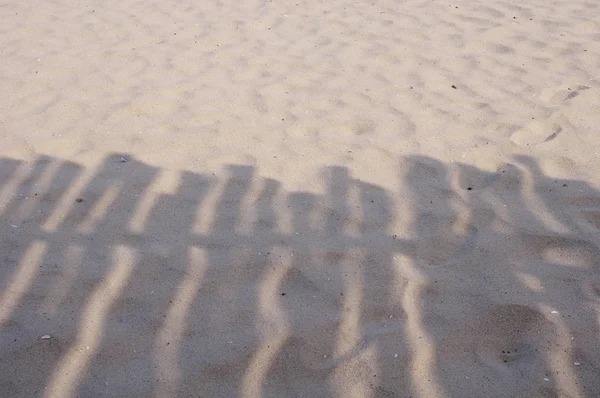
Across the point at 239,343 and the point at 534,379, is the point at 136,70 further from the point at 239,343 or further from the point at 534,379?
the point at 534,379

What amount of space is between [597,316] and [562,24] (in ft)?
11.5

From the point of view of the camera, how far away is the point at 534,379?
2.10 meters

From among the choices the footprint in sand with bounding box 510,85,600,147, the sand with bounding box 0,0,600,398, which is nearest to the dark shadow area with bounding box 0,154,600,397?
the sand with bounding box 0,0,600,398

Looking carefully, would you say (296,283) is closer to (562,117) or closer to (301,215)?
(301,215)

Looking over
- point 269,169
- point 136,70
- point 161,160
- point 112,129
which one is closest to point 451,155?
point 269,169

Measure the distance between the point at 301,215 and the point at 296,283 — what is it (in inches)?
18.6

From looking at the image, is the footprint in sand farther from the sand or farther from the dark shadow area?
the dark shadow area

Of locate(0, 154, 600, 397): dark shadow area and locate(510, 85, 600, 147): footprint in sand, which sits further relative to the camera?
locate(510, 85, 600, 147): footprint in sand

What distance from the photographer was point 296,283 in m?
2.51

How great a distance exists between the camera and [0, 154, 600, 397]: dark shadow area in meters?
2.12

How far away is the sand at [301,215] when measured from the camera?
2.17 meters

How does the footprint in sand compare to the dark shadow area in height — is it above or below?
below

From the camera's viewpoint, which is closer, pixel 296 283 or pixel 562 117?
pixel 296 283

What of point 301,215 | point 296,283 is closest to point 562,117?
point 301,215
